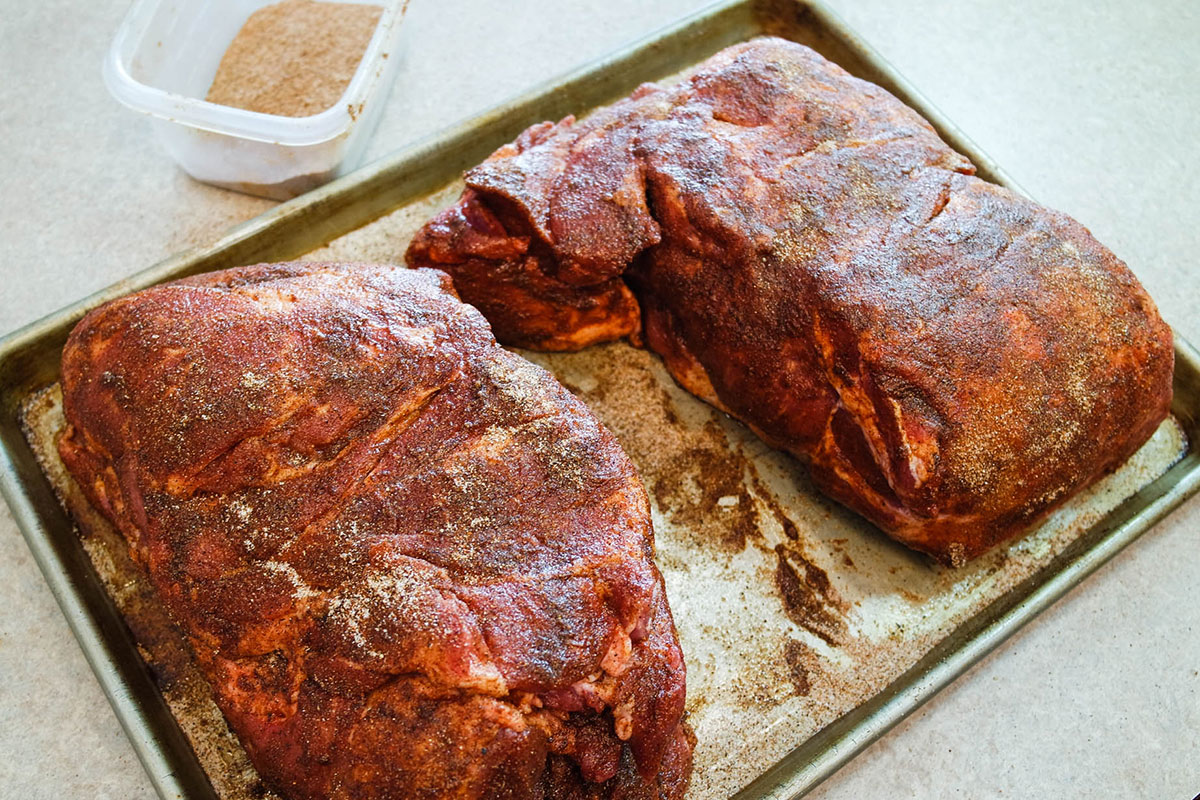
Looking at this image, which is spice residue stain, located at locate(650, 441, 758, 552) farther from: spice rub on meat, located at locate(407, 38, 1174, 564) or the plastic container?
the plastic container

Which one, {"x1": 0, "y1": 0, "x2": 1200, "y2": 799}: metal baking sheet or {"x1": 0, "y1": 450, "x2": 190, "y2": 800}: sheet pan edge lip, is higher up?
{"x1": 0, "y1": 0, "x2": 1200, "y2": 799}: metal baking sheet

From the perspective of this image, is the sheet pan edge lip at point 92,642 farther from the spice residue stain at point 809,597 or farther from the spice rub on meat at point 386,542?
the spice residue stain at point 809,597

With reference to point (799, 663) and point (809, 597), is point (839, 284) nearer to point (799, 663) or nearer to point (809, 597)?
point (809, 597)

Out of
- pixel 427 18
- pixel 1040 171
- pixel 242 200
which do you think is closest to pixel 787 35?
pixel 1040 171

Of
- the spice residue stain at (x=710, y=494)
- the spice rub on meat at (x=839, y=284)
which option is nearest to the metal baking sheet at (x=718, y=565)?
the spice residue stain at (x=710, y=494)

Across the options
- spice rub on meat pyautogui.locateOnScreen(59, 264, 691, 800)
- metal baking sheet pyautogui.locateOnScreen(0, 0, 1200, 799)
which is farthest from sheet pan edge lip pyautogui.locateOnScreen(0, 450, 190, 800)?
spice rub on meat pyautogui.locateOnScreen(59, 264, 691, 800)

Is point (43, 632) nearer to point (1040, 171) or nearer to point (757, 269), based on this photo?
point (757, 269)
